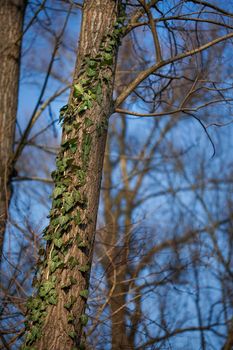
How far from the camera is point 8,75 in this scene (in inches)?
325

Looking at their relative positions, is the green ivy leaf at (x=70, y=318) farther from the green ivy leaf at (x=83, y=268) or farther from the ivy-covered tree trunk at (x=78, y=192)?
the green ivy leaf at (x=83, y=268)

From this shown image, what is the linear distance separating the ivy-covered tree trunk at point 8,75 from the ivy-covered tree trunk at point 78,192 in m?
2.66

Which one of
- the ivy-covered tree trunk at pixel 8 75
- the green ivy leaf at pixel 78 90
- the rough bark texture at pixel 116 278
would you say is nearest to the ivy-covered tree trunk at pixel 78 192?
the green ivy leaf at pixel 78 90

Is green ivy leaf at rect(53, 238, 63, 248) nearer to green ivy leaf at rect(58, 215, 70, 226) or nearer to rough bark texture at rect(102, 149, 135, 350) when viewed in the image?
green ivy leaf at rect(58, 215, 70, 226)

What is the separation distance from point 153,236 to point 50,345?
11.0 ft

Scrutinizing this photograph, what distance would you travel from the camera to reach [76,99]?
5.47 m

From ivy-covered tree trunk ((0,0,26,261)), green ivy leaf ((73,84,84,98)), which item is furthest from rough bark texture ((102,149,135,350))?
green ivy leaf ((73,84,84,98))

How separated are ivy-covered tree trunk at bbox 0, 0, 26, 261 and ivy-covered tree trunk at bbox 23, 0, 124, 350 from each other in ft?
8.74

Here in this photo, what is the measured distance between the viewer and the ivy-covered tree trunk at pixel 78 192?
189 inches

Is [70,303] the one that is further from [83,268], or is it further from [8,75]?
[8,75]

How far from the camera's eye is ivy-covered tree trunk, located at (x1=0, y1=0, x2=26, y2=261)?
800 cm

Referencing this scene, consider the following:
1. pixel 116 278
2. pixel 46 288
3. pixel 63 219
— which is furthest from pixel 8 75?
pixel 46 288

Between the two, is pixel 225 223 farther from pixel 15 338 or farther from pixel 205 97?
pixel 15 338

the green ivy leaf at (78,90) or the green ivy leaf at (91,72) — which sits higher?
the green ivy leaf at (91,72)
